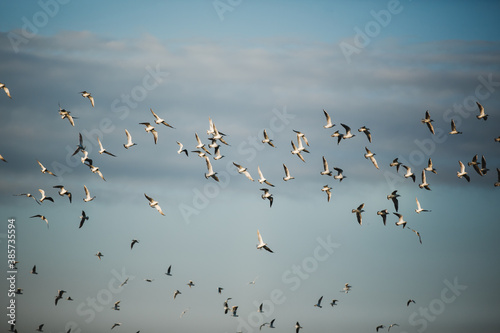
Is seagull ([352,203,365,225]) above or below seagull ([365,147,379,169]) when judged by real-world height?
below

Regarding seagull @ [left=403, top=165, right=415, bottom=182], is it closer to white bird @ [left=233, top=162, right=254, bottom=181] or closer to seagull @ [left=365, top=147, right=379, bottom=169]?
seagull @ [left=365, top=147, right=379, bottom=169]

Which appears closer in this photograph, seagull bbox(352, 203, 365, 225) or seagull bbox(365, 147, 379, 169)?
seagull bbox(352, 203, 365, 225)

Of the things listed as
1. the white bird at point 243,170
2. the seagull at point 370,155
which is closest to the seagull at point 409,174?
the seagull at point 370,155

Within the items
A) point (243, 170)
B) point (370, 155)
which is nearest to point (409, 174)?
point (370, 155)

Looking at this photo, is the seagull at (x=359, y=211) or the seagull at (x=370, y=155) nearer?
the seagull at (x=359, y=211)

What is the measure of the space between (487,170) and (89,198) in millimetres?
43676

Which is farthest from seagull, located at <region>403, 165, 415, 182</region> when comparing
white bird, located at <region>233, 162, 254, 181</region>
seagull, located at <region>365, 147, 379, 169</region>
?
white bird, located at <region>233, 162, 254, 181</region>

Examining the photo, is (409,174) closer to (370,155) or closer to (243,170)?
(370,155)

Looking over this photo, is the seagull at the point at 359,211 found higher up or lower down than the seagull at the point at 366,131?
lower down

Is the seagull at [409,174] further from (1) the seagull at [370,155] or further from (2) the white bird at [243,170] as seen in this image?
(2) the white bird at [243,170]

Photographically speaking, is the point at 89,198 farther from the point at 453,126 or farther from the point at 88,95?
the point at 453,126

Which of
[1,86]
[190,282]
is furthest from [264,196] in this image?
[1,86]

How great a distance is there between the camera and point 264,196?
75812mm

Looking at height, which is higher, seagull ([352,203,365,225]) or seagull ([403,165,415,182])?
seagull ([403,165,415,182])
